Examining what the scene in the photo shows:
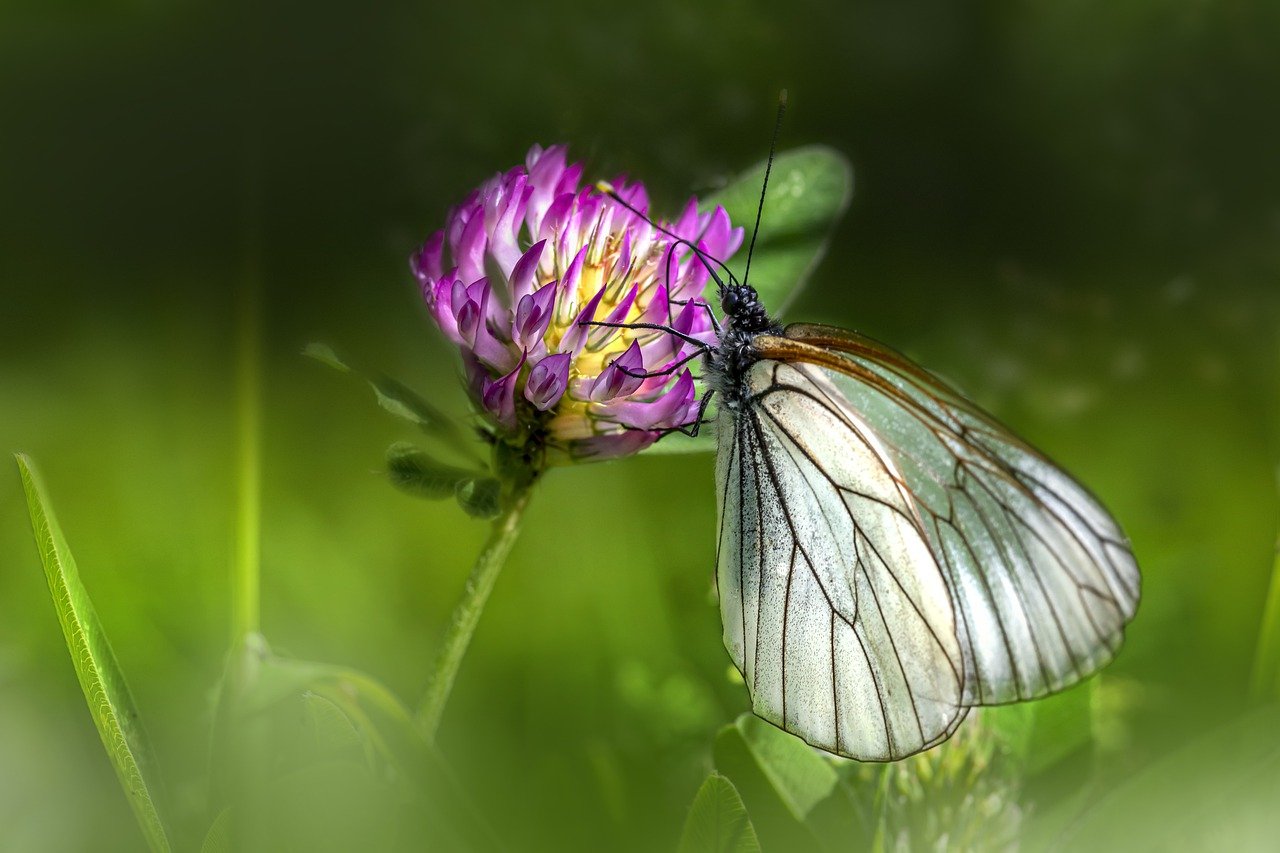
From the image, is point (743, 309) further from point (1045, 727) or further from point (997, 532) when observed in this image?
point (1045, 727)

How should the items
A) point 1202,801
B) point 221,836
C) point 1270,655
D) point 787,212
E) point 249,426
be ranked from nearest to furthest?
point 221,836 < point 1202,801 < point 1270,655 < point 787,212 < point 249,426

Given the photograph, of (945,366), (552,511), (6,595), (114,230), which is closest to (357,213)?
(114,230)

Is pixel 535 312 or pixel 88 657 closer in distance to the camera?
pixel 88 657

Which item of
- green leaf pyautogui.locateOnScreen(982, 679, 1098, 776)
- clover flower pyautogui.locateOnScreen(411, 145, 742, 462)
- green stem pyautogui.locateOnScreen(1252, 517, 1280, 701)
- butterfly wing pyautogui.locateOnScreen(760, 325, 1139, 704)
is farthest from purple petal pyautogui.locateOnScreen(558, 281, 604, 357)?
green stem pyautogui.locateOnScreen(1252, 517, 1280, 701)

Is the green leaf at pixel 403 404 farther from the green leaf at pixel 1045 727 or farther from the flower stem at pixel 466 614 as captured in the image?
the green leaf at pixel 1045 727

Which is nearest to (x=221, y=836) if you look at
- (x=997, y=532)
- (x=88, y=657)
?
(x=88, y=657)

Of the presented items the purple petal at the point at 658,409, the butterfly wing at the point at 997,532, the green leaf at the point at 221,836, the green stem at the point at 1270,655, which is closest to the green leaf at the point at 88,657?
the green leaf at the point at 221,836

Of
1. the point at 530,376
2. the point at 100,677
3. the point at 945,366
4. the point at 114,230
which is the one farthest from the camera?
the point at 945,366

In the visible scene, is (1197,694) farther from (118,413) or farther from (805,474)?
(118,413)
